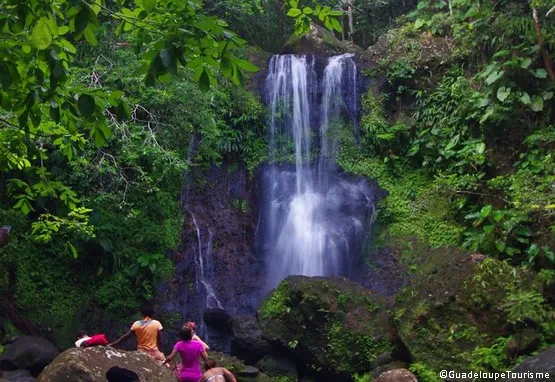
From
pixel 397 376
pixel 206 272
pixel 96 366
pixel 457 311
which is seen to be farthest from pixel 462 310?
pixel 206 272

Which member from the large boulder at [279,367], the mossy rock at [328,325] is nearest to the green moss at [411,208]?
the mossy rock at [328,325]

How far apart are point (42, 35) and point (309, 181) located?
40.8 feet

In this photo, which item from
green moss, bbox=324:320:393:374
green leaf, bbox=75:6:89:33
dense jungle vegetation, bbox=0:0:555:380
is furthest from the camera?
dense jungle vegetation, bbox=0:0:555:380

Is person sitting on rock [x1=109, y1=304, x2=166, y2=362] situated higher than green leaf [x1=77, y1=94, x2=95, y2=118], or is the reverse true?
green leaf [x1=77, y1=94, x2=95, y2=118]

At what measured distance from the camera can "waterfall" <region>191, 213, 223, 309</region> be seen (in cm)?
1339

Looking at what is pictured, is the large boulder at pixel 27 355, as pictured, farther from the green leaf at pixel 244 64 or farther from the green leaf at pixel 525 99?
the green leaf at pixel 525 99

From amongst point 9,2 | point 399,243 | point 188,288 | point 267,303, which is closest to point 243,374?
point 267,303

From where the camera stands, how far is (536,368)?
5.85m

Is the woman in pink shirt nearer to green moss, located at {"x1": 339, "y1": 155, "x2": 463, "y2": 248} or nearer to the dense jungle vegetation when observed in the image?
the dense jungle vegetation

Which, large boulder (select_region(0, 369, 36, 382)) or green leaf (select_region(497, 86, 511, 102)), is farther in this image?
green leaf (select_region(497, 86, 511, 102))

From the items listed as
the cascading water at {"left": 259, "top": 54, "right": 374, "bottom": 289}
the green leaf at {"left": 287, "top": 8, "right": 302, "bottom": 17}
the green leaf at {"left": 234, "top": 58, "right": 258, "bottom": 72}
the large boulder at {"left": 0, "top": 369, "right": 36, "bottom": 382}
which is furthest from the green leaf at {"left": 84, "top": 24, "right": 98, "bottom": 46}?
the cascading water at {"left": 259, "top": 54, "right": 374, "bottom": 289}

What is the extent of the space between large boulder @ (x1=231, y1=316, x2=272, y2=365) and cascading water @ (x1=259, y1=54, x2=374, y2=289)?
2.52 meters

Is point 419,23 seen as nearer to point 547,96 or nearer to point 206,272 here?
point 547,96

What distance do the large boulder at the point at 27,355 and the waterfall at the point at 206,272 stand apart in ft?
12.0
